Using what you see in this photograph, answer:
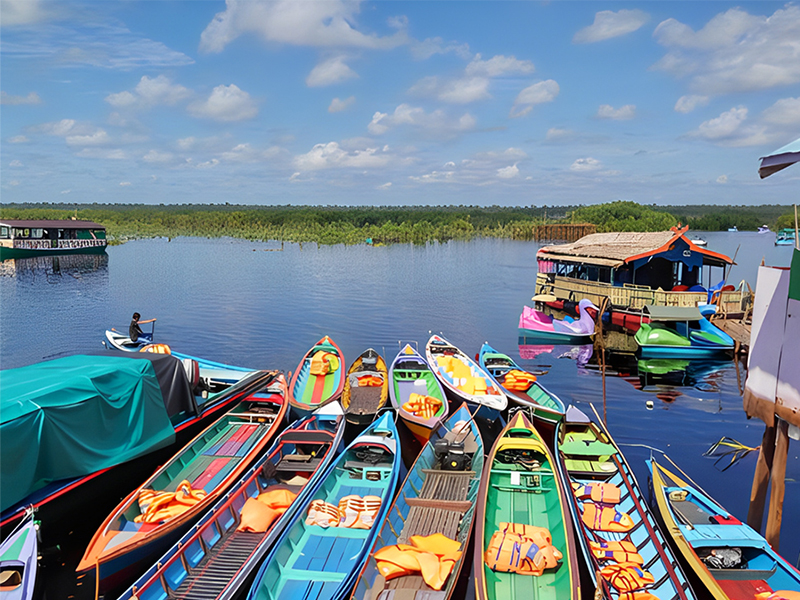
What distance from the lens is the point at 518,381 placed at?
1933 cm

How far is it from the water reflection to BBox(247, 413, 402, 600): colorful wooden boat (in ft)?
165

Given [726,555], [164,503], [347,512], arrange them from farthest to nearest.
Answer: [347,512] < [164,503] < [726,555]

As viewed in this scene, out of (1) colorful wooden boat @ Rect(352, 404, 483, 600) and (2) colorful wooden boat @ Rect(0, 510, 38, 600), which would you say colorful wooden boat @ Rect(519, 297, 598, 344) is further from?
(2) colorful wooden boat @ Rect(0, 510, 38, 600)

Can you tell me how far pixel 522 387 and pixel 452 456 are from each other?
7.01 meters

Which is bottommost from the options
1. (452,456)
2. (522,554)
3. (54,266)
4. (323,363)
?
(522,554)

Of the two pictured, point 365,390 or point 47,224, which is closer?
point 365,390

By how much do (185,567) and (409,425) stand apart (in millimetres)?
7513

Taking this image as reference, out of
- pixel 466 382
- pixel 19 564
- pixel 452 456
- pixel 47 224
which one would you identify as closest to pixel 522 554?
pixel 452 456

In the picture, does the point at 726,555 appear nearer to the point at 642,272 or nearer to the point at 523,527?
the point at 523,527

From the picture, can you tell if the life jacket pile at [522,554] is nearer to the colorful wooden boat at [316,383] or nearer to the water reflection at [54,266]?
the colorful wooden boat at [316,383]

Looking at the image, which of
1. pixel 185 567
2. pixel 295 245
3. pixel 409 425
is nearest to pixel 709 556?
pixel 409 425

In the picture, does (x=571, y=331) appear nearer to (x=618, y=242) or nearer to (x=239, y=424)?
(x=618, y=242)

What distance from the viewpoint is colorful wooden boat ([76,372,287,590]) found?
9.37 meters

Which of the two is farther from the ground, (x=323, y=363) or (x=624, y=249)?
(x=624, y=249)
